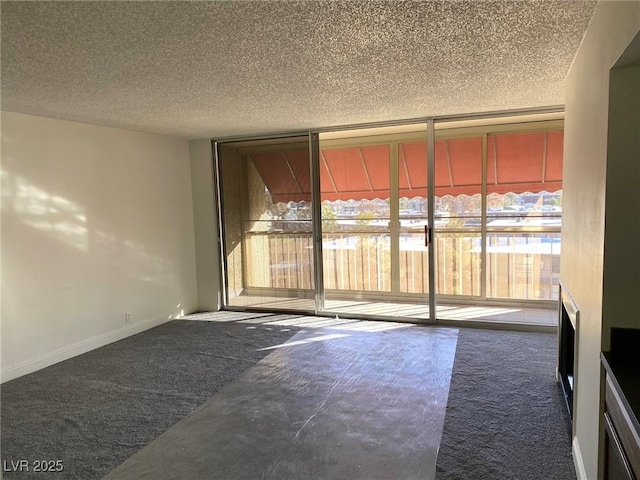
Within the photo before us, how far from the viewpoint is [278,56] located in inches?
97.5

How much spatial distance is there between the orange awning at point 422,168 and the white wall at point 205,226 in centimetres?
69

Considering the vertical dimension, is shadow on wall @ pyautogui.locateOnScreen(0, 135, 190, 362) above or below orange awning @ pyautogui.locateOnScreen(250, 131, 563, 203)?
below

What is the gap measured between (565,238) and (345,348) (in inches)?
84.6

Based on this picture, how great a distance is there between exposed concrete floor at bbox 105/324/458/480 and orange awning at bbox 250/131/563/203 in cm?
234

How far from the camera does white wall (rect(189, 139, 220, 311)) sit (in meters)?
5.72

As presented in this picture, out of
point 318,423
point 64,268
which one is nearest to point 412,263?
point 318,423

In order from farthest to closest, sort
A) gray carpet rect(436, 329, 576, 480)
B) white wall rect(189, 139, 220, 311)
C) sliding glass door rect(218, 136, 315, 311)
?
white wall rect(189, 139, 220, 311), sliding glass door rect(218, 136, 315, 311), gray carpet rect(436, 329, 576, 480)

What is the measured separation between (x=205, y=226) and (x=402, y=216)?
2.72 meters

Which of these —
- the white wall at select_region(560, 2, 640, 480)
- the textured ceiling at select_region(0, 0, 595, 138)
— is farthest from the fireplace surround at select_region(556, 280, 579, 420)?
the textured ceiling at select_region(0, 0, 595, 138)

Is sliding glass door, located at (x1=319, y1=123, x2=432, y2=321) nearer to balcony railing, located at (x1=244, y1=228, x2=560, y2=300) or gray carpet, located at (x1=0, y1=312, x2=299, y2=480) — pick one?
balcony railing, located at (x1=244, y1=228, x2=560, y2=300)

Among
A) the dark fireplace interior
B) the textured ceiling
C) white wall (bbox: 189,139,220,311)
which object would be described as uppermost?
the textured ceiling

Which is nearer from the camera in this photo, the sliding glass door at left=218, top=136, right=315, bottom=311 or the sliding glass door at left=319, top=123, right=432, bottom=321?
the sliding glass door at left=218, top=136, right=315, bottom=311

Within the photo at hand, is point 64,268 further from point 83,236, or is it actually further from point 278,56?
point 278,56

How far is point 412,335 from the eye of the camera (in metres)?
4.51
